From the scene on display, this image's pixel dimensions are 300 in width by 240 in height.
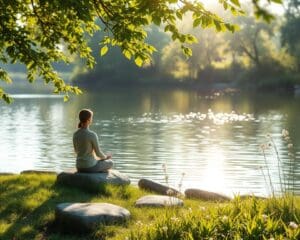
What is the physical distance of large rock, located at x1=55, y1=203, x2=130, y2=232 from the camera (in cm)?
927

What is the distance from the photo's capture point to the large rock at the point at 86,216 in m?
9.27

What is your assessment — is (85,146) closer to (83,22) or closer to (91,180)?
(91,180)

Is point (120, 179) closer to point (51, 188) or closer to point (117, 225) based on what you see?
point (51, 188)

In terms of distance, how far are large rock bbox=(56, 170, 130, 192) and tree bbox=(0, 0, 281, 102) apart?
1.97 metres

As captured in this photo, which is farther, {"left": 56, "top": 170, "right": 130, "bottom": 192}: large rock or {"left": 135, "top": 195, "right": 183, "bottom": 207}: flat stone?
{"left": 56, "top": 170, "right": 130, "bottom": 192}: large rock

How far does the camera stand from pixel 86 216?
30.5ft

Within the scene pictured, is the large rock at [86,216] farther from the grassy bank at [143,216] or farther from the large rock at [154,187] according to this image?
the large rock at [154,187]

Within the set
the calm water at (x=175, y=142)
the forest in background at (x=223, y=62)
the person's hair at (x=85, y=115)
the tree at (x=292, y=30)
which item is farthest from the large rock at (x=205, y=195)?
the tree at (x=292, y=30)

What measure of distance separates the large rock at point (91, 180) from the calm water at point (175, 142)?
255cm

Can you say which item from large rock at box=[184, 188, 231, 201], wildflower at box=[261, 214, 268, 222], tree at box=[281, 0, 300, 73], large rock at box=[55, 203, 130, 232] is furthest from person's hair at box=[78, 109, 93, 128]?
tree at box=[281, 0, 300, 73]

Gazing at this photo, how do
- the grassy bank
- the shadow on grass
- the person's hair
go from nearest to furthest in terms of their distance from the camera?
1. the grassy bank
2. the shadow on grass
3. the person's hair

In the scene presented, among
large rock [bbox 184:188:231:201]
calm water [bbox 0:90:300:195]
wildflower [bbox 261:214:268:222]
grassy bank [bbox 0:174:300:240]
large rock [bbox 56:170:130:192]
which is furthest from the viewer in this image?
calm water [bbox 0:90:300:195]

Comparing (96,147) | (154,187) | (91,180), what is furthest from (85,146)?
(154,187)

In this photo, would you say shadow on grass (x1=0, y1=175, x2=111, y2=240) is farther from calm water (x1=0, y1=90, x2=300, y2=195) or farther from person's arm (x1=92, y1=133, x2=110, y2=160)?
calm water (x1=0, y1=90, x2=300, y2=195)
